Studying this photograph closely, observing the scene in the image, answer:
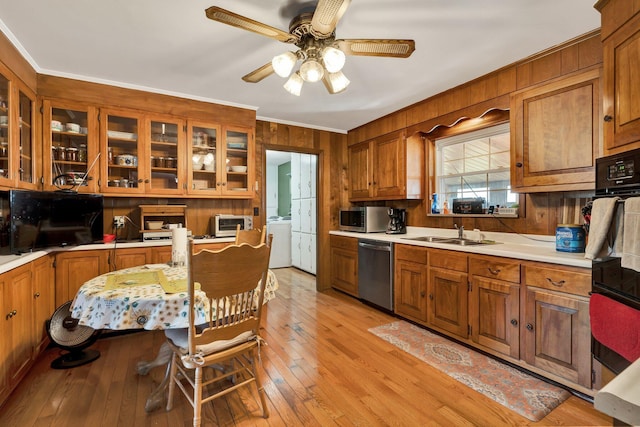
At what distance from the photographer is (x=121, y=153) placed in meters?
3.08

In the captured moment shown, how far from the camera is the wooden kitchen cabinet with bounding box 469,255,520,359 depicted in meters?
2.21

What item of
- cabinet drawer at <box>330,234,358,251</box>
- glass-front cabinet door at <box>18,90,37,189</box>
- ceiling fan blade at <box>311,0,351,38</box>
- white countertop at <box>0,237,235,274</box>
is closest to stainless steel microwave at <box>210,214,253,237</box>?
white countertop at <box>0,237,235,274</box>

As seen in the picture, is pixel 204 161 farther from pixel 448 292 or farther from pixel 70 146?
pixel 448 292

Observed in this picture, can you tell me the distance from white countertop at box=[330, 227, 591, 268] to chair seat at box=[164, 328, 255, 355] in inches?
75.1

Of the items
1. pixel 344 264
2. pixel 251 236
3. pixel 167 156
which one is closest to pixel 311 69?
pixel 251 236

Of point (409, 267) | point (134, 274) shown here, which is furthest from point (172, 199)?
point (409, 267)

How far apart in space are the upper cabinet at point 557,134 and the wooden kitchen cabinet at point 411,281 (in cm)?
108

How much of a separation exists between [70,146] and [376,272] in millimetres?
3451

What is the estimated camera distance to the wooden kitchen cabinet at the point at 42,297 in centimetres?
222

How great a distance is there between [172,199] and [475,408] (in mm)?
3413

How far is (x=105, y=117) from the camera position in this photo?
2.93m

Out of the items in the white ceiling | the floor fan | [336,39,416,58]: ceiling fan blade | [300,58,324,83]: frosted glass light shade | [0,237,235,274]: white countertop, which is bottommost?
the floor fan

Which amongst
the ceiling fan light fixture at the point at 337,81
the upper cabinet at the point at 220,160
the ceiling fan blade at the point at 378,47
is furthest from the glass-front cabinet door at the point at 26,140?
the ceiling fan blade at the point at 378,47

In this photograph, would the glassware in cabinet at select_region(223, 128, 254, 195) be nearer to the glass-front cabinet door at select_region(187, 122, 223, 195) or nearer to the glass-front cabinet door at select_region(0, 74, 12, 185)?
the glass-front cabinet door at select_region(187, 122, 223, 195)
